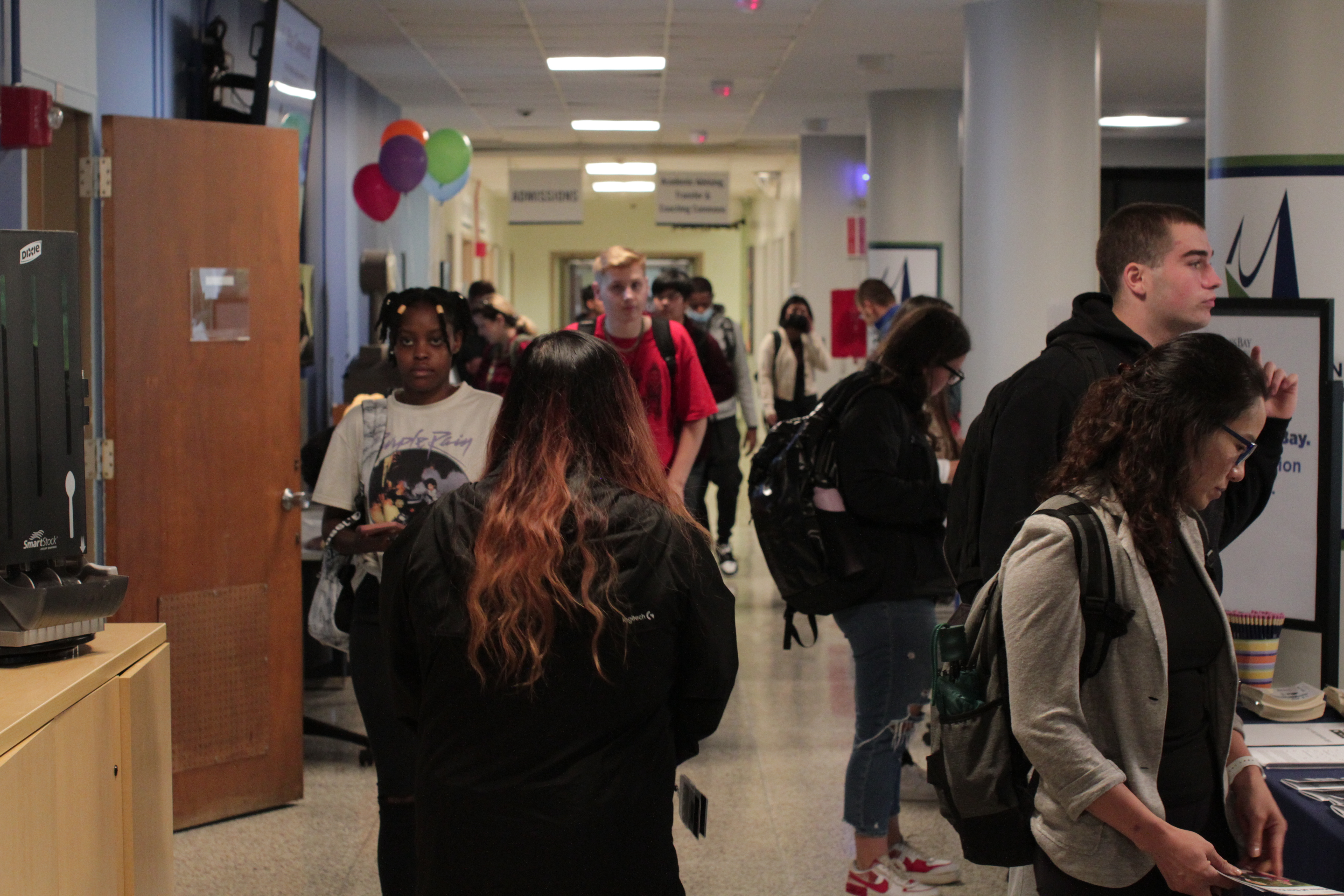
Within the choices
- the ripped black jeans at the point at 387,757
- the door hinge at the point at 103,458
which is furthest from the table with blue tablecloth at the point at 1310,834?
the door hinge at the point at 103,458

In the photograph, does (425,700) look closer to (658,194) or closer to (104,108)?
(104,108)

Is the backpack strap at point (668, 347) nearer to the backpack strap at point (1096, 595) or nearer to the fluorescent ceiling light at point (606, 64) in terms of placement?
the backpack strap at point (1096, 595)

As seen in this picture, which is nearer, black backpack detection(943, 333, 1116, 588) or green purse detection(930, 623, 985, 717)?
green purse detection(930, 623, 985, 717)

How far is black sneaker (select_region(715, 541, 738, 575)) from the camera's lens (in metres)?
7.40

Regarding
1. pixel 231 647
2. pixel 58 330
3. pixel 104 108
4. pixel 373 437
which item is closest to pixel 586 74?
pixel 104 108

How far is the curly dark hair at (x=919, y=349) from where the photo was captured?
3.06 meters

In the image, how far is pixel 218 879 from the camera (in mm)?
3354

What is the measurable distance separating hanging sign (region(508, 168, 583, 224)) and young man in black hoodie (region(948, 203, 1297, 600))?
38.1 feet

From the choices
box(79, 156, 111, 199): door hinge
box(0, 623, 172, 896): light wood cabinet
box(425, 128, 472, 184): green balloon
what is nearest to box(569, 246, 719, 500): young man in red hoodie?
box(79, 156, 111, 199): door hinge

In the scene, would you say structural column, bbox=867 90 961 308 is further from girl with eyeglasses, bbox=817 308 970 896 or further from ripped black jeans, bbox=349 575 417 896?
ripped black jeans, bbox=349 575 417 896

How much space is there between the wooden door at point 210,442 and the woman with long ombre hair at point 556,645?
90.6 inches

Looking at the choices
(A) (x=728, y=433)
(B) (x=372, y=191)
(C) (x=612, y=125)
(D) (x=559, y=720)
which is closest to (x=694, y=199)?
(C) (x=612, y=125)

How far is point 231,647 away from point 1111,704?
2887 millimetres

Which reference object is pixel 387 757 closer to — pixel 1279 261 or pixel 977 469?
pixel 977 469
